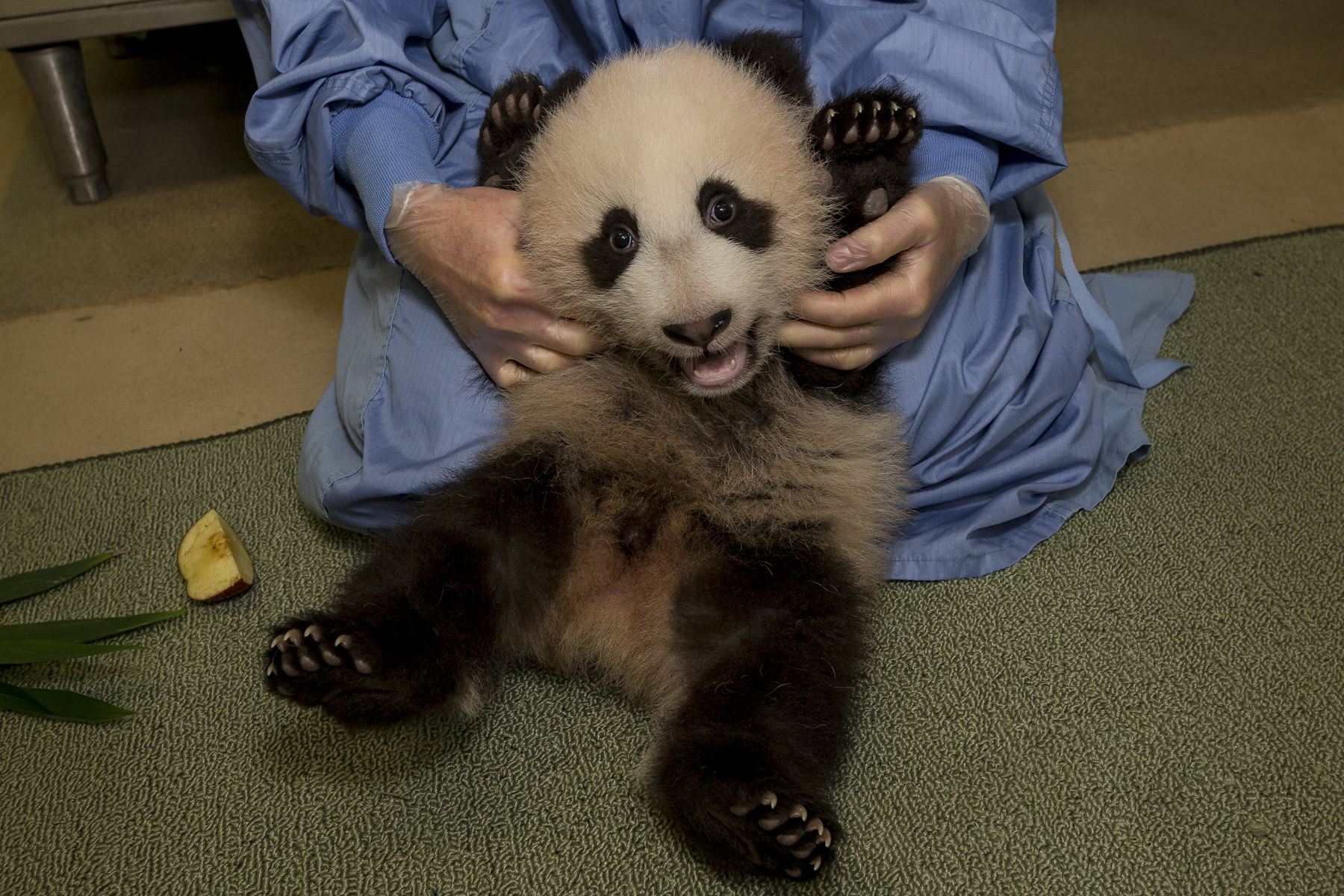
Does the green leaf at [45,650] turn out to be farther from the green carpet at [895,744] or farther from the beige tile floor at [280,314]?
the beige tile floor at [280,314]

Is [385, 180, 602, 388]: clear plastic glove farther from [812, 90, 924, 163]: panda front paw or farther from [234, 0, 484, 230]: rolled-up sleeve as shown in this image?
[812, 90, 924, 163]: panda front paw

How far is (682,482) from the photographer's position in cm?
125

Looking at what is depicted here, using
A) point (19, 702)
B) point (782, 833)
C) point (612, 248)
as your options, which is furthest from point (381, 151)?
point (782, 833)

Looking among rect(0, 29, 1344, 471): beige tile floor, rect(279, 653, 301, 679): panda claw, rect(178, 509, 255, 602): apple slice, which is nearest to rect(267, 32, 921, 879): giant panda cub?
rect(279, 653, 301, 679): panda claw

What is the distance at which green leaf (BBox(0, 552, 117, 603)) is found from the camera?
1.48 metres

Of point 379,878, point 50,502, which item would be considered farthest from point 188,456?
point 379,878

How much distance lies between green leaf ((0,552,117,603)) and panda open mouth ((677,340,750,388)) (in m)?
1.03

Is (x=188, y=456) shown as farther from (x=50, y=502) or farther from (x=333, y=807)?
(x=333, y=807)

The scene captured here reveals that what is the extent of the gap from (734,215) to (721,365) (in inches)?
7.1

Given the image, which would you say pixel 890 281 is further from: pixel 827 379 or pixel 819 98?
pixel 819 98

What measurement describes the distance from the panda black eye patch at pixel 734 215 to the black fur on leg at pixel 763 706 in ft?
1.27

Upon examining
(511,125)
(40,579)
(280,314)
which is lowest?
(280,314)

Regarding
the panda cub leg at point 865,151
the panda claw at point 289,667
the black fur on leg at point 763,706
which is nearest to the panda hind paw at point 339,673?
the panda claw at point 289,667

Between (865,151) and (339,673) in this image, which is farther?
(865,151)
